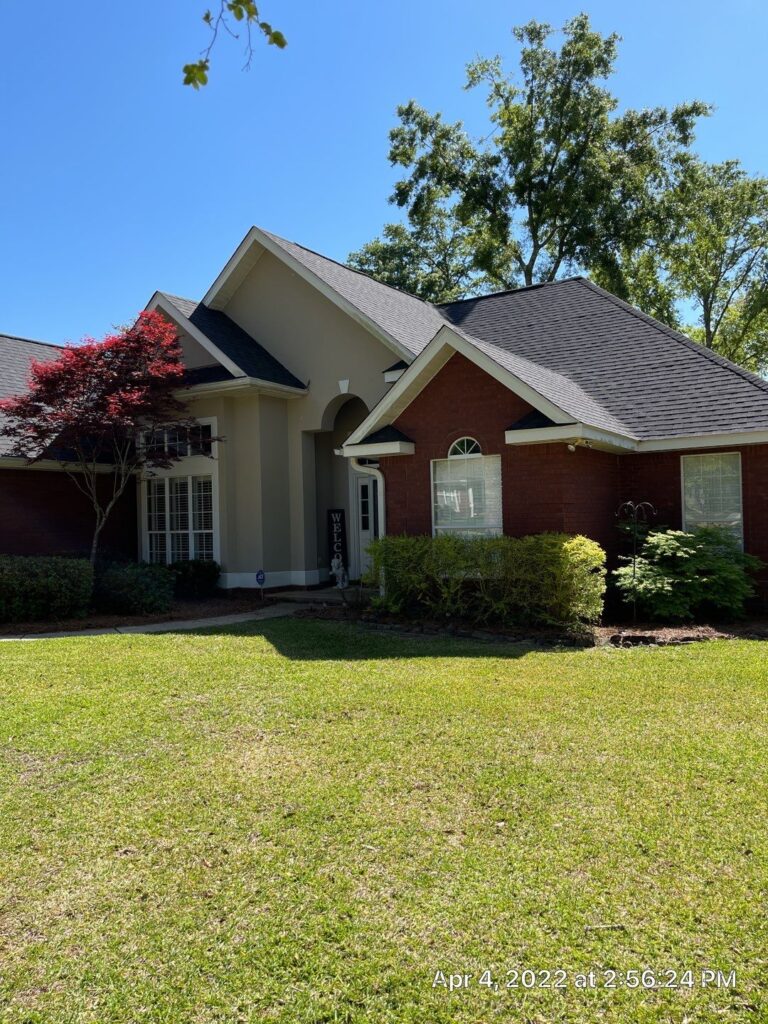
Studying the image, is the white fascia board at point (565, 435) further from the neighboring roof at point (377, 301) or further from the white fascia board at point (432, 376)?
the neighboring roof at point (377, 301)

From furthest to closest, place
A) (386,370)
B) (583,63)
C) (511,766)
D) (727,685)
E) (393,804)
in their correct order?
(583,63), (386,370), (727,685), (511,766), (393,804)

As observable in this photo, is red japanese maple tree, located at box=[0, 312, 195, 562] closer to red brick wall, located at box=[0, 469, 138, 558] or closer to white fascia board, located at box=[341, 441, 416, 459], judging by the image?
red brick wall, located at box=[0, 469, 138, 558]

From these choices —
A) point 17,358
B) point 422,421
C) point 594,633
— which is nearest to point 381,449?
point 422,421

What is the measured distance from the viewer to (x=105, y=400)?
1416cm

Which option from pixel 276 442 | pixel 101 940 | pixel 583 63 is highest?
pixel 583 63

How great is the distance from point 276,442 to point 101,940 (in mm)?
13696

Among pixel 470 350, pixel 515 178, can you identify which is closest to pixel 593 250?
pixel 515 178

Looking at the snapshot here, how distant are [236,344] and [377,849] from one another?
14.2m

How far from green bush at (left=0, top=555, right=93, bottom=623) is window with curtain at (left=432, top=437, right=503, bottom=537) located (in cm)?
631

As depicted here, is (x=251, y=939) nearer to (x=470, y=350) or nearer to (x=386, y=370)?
(x=470, y=350)

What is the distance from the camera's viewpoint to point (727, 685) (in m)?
7.59

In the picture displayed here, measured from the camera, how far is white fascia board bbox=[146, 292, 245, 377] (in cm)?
1560

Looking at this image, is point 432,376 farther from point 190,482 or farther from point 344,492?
point 190,482

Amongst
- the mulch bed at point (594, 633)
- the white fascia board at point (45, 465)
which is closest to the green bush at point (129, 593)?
the white fascia board at point (45, 465)
